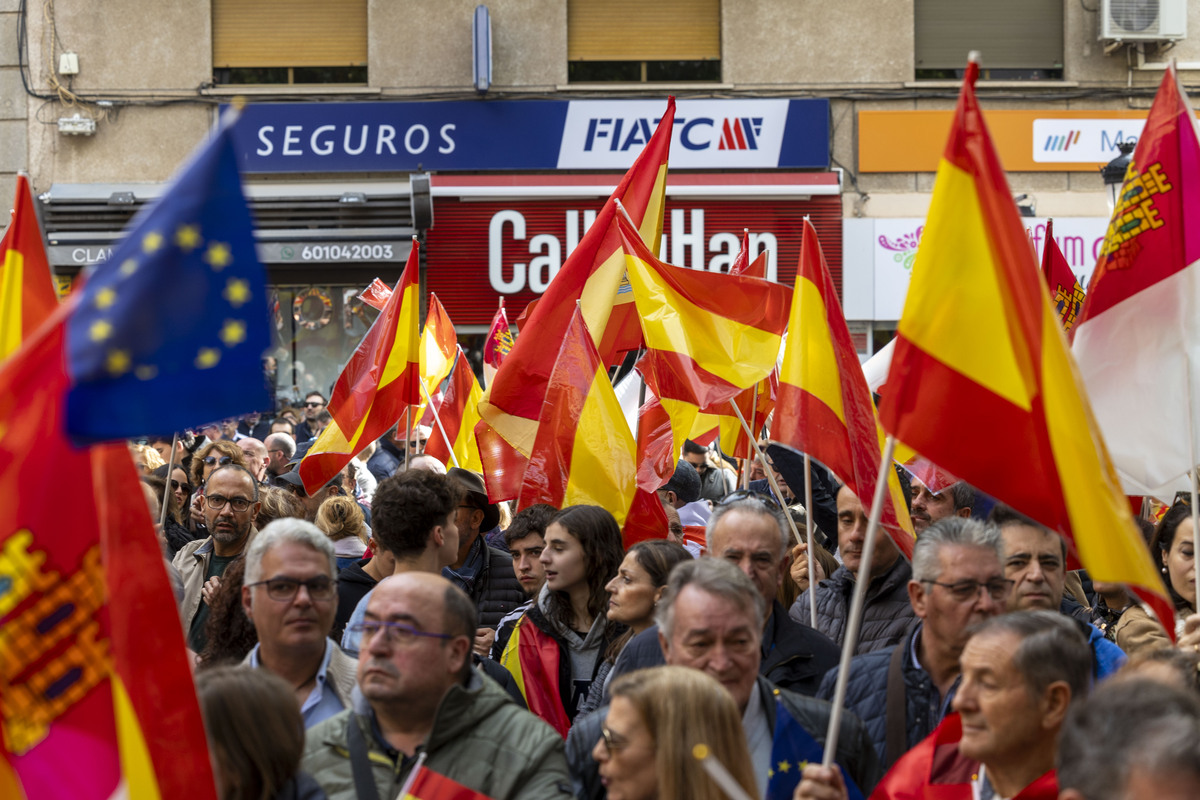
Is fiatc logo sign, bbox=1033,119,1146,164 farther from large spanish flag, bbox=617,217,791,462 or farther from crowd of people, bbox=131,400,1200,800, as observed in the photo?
crowd of people, bbox=131,400,1200,800

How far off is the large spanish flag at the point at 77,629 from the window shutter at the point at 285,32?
1442 cm

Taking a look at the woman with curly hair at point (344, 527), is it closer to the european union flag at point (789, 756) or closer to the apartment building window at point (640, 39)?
the european union flag at point (789, 756)

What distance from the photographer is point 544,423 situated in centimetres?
611

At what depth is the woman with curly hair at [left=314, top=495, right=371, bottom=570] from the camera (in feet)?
19.9

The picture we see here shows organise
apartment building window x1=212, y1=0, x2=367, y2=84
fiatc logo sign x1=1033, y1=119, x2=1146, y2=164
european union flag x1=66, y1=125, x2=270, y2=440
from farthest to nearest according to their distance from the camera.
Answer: apartment building window x1=212, y1=0, x2=367, y2=84 → fiatc logo sign x1=1033, y1=119, x2=1146, y2=164 → european union flag x1=66, y1=125, x2=270, y2=440

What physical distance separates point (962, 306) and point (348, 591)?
100 inches

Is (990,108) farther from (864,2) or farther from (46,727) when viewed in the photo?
(46,727)

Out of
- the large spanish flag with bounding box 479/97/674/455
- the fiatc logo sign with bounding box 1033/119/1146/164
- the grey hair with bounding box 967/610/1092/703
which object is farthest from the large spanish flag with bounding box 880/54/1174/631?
the fiatc logo sign with bounding box 1033/119/1146/164

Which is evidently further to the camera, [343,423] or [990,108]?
[990,108]

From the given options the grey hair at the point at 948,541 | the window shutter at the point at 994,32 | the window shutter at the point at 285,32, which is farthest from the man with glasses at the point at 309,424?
the grey hair at the point at 948,541

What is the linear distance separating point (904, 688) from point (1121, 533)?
2.75 ft

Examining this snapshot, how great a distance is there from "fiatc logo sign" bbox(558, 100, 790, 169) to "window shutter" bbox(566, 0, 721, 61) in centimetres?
71

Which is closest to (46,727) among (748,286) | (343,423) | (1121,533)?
(1121,533)

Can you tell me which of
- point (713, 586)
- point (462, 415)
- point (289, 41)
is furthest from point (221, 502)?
point (289, 41)
